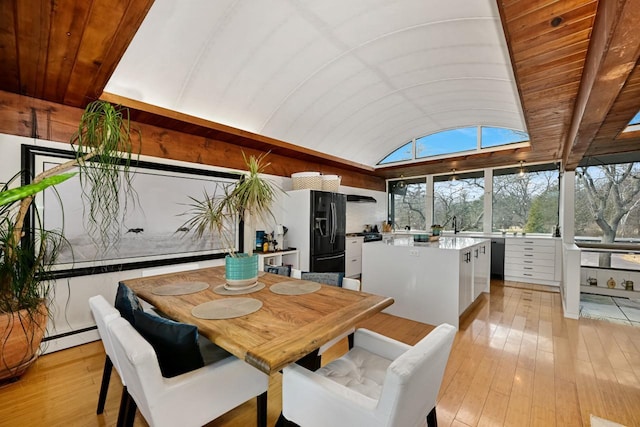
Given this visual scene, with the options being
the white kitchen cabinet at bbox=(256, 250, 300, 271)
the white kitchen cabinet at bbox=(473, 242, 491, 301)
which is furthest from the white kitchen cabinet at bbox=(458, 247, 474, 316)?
the white kitchen cabinet at bbox=(256, 250, 300, 271)

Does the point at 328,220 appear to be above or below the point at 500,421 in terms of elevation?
above

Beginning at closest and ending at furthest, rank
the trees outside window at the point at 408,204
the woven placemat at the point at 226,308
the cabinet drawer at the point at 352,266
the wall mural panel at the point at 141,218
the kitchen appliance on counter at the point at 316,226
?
the woven placemat at the point at 226,308
the wall mural panel at the point at 141,218
the kitchen appliance on counter at the point at 316,226
the cabinet drawer at the point at 352,266
the trees outside window at the point at 408,204

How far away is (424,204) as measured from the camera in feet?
22.2

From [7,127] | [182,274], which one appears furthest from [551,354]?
[7,127]

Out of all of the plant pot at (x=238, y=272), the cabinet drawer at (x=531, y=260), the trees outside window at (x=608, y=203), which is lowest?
the cabinet drawer at (x=531, y=260)

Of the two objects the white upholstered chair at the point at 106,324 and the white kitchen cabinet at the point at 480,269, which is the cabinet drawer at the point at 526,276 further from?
the white upholstered chair at the point at 106,324

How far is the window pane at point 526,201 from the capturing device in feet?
17.4

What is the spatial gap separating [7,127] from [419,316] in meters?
4.52

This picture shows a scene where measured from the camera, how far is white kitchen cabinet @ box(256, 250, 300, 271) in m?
3.90

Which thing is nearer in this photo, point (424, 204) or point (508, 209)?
point (508, 209)

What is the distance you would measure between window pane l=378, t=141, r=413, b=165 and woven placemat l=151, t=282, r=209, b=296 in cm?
525

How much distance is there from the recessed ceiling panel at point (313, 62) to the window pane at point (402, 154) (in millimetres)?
1499

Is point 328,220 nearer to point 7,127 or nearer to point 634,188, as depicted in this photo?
point 7,127

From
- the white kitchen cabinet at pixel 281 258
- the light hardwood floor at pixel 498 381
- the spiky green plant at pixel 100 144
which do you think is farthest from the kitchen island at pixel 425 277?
the spiky green plant at pixel 100 144
